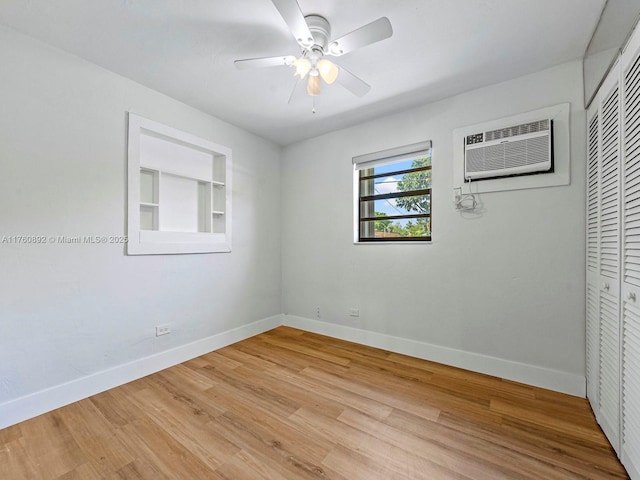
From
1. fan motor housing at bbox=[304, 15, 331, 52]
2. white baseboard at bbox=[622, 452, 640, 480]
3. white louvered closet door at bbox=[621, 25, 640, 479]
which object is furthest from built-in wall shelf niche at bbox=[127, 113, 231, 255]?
white baseboard at bbox=[622, 452, 640, 480]

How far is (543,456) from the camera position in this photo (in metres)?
1.43

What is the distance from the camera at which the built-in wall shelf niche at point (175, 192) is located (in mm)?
2314

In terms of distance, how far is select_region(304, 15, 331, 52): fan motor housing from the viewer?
161 cm

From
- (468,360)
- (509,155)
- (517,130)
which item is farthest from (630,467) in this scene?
(517,130)

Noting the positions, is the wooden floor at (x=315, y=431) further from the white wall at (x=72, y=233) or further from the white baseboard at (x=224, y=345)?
the white wall at (x=72, y=233)

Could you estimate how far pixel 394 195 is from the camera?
118 inches

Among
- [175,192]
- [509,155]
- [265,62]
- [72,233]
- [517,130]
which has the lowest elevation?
[72,233]

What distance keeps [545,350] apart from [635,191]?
1385 mm

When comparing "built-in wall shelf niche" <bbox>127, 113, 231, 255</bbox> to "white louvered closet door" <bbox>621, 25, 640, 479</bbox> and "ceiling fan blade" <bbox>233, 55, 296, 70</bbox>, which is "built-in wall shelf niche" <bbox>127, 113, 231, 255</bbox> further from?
"white louvered closet door" <bbox>621, 25, 640, 479</bbox>

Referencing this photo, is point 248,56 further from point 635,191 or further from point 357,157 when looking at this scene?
point 635,191

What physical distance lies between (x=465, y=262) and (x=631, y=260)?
3.80 feet

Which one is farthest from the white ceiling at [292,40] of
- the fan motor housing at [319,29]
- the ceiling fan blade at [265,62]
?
the ceiling fan blade at [265,62]

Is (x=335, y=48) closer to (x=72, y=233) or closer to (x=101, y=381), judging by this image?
(x=72, y=233)

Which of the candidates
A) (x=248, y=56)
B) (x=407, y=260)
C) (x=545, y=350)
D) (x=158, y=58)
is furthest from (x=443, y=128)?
(x=158, y=58)
